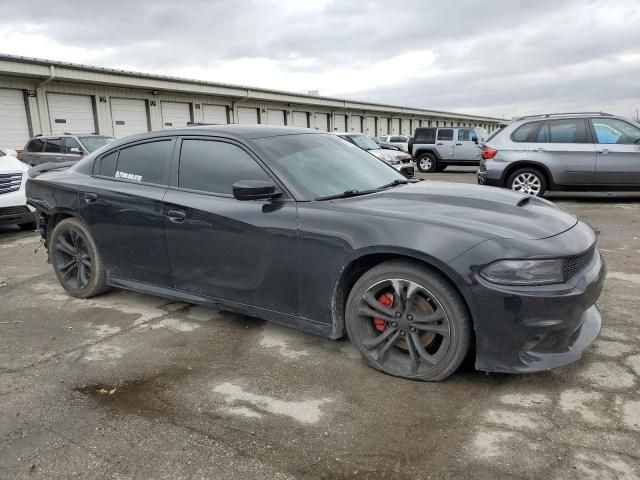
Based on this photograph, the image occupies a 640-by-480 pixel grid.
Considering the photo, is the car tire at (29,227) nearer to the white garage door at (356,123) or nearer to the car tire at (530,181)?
the car tire at (530,181)

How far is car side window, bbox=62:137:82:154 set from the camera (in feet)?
44.7

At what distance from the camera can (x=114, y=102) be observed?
72.2 feet

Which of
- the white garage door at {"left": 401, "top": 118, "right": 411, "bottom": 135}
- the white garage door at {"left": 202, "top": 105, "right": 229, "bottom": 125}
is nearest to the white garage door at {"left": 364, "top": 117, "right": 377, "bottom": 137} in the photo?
the white garage door at {"left": 401, "top": 118, "right": 411, "bottom": 135}

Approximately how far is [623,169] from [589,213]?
118 centimetres

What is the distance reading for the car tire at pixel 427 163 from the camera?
1983 cm

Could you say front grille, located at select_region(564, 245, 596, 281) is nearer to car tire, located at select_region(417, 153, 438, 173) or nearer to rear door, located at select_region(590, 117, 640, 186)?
rear door, located at select_region(590, 117, 640, 186)

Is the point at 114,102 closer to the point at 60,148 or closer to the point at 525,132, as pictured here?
the point at 60,148

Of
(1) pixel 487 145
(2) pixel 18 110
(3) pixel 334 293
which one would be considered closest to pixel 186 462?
(3) pixel 334 293

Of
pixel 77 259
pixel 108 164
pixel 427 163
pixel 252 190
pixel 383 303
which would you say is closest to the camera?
pixel 383 303

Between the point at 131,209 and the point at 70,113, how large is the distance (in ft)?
61.4

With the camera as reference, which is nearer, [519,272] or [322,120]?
[519,272]

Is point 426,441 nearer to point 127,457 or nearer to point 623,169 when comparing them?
point 127,457

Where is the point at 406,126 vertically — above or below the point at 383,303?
above

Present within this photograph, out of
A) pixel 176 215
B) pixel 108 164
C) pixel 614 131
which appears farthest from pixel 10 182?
pixel 614 131
